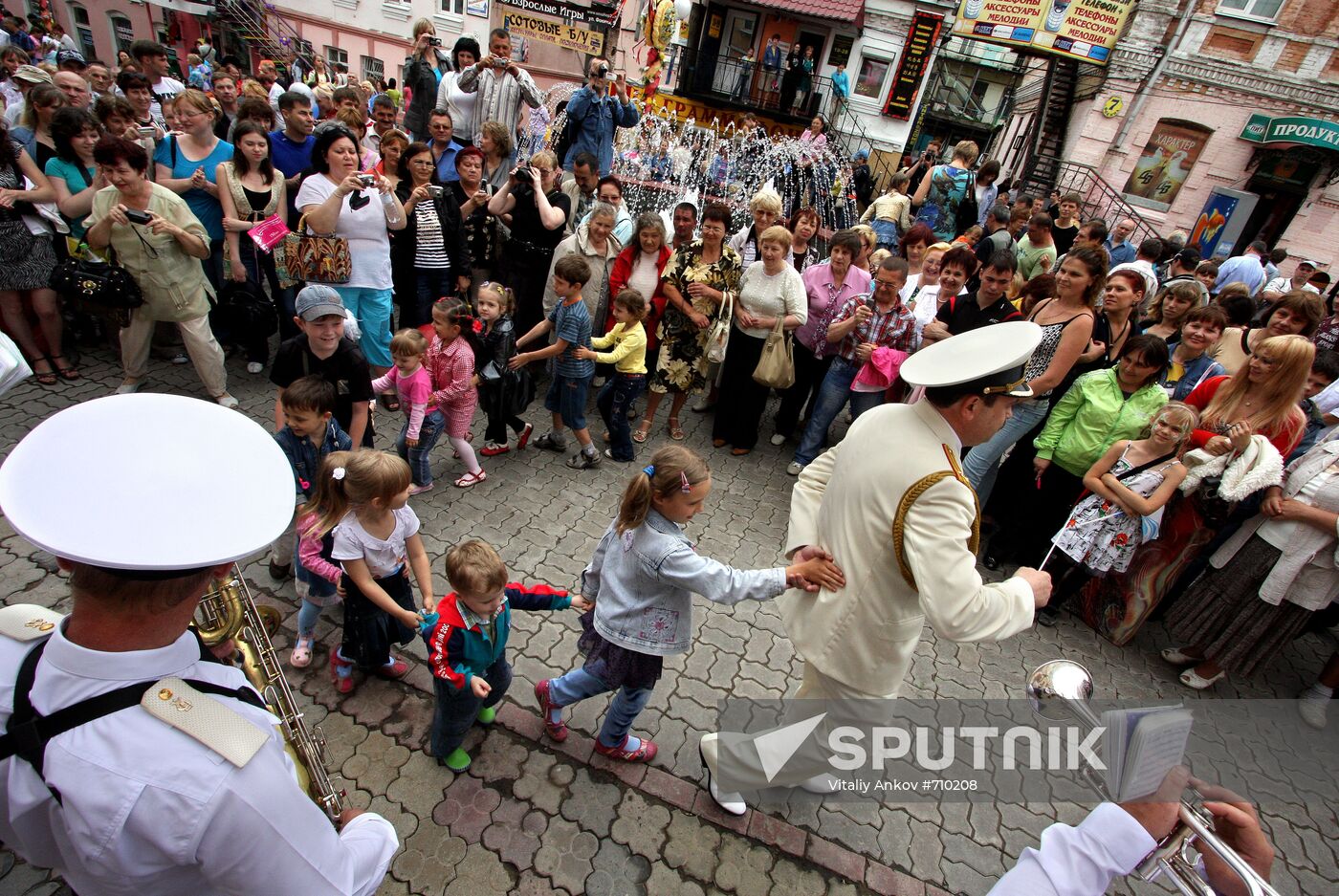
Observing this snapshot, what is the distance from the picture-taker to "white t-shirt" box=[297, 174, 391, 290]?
4629 mm

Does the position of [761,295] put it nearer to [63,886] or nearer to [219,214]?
[219,214]

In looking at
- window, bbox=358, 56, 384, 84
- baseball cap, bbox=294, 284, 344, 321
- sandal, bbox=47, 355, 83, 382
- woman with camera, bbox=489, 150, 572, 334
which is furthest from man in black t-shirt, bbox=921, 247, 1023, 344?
window, bbox=358, 56, 384, 84

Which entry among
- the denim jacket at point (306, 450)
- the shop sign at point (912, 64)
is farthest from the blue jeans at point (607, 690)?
the shop sign at point (912, 64)

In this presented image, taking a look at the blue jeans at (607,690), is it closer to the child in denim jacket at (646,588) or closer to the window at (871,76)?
the child in denim jacket at (646,588)

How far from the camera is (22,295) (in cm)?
485

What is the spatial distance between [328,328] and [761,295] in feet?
11.3

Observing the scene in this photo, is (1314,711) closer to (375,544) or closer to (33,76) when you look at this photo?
(375,544)

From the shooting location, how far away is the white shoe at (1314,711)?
4254mm

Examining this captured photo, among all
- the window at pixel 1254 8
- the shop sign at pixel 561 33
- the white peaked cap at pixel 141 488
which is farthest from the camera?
the window at pixel 1254 8

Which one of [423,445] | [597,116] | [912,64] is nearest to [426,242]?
[423,445]

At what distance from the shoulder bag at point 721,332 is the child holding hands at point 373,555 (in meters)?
3.23

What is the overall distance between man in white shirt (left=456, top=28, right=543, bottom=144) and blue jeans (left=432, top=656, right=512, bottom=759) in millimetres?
6742

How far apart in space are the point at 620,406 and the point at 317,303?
2490mm

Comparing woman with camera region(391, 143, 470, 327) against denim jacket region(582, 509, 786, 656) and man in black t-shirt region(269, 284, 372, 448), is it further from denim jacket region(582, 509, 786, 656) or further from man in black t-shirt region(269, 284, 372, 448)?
denim jacket region(582, 509, 786, 656)
